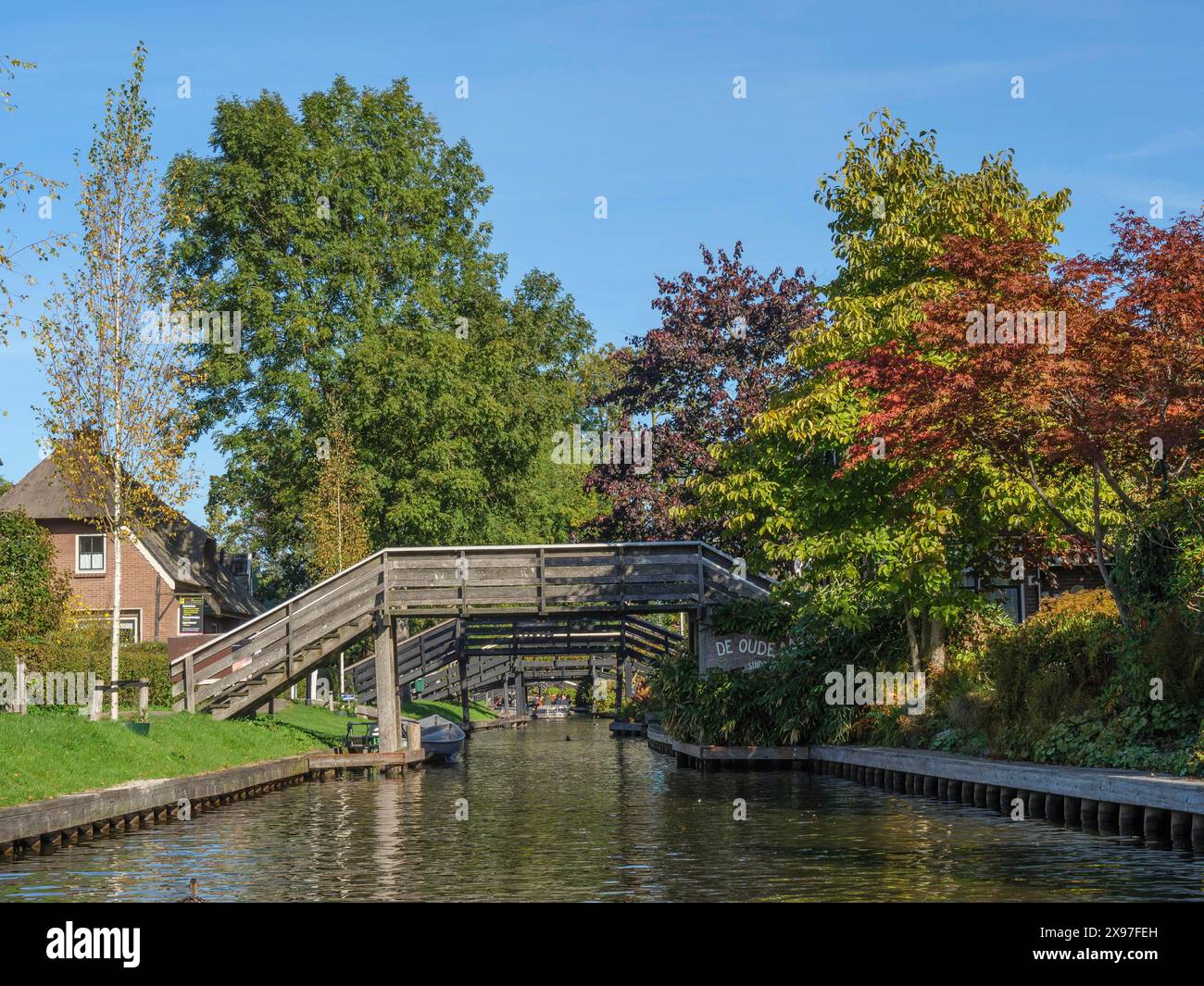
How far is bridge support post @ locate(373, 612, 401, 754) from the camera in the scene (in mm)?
38562

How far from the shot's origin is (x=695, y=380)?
47188 millimetres

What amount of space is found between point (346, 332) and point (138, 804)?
30815mm

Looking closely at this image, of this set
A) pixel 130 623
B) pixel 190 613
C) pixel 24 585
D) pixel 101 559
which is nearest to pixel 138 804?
pixel 24 585

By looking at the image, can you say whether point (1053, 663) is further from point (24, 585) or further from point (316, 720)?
point (316, 720)

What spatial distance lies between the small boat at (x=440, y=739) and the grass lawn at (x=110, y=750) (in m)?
5.04

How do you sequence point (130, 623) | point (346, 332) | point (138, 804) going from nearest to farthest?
point (138, 804) < point (346, 332) < point (130, 623)

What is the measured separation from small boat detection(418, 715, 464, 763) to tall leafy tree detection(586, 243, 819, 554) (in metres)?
7.80

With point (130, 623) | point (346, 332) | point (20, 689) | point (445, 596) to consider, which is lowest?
point (20, 689)

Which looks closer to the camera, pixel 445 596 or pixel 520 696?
pixel 445 596

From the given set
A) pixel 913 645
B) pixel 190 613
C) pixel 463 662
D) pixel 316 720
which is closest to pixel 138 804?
pixel 913 645

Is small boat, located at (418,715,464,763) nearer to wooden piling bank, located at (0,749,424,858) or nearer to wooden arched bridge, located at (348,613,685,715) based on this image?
wooden arched bridge, located at (348,613,685,715)

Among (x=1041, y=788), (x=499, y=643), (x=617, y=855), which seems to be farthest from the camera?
(x=499, y=643)

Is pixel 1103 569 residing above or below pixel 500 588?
below

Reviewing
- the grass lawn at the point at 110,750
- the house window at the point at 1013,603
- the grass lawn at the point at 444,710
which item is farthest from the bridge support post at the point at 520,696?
the grass lawn at the point at 110,750
